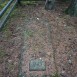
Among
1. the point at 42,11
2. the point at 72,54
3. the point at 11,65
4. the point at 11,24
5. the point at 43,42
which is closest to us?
the point at 11,65

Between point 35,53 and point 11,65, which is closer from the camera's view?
point 11,65

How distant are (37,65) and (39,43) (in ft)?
3.72

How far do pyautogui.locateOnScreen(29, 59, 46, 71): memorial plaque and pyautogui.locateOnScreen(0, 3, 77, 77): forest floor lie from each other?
0.08 m

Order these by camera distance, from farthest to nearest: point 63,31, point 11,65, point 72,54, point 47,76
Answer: point 63,31 → point 72,54 → point 11,65 → point 47,76

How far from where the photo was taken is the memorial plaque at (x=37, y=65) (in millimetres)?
4957

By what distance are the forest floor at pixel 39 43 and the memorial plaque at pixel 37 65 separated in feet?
0.26

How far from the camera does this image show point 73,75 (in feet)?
15.7

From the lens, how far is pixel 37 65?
5113 millimetres

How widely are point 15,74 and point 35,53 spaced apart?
103cm

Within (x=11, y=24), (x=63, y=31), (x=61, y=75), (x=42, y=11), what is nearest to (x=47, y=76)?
(x=61, y=75)

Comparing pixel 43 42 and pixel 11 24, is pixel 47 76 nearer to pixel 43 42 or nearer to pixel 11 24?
pixel 43 42

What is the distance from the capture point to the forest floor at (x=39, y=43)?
195 inches

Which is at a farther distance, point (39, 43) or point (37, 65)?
point (39, 43)

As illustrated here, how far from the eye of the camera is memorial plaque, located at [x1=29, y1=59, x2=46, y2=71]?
4957mm
